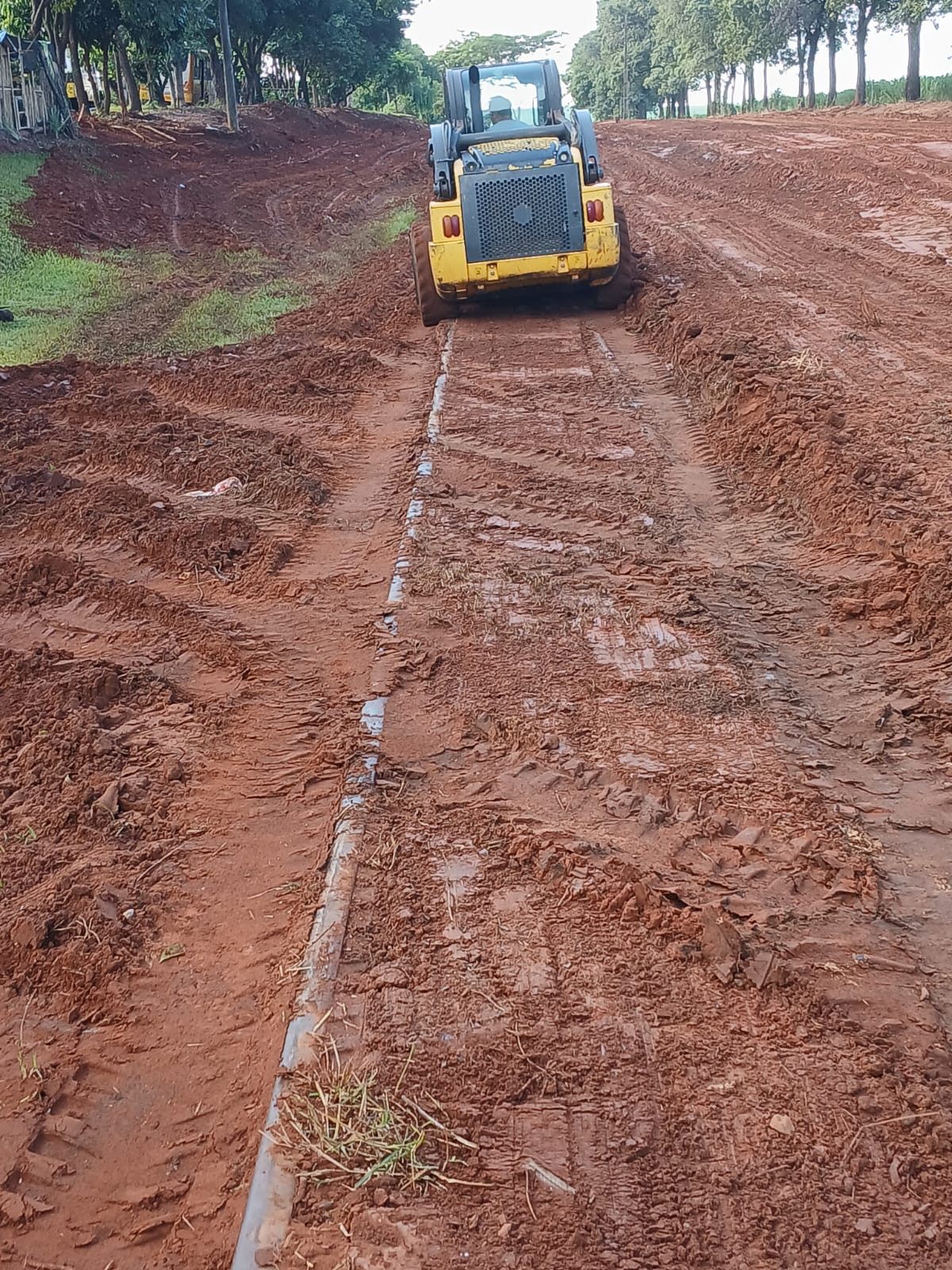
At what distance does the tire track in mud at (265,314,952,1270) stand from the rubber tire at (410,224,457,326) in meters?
7.56

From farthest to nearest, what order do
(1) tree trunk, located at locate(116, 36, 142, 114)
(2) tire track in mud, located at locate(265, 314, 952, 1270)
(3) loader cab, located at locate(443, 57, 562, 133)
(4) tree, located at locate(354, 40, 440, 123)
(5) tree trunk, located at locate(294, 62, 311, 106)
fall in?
(4) tree, located at locate(354, 40, 440, 123) < (5) tree trunk, located at locate(294, 62, 311, 106) < (1) tree trunk, located at locate(116, 36, 142, 114) < (3) loader cab, located at locate(443, 57, 562, 133) < (2) tire track in mud, located at locate(265, 314, 952, 1270)

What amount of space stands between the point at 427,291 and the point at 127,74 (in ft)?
89.5

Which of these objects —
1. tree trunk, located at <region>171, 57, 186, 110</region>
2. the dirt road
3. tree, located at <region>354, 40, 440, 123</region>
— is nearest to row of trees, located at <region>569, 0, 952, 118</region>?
tree, located at <region>354, 40, 440, 123</region>

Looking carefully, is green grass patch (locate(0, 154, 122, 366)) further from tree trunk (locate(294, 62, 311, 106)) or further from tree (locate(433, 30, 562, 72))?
tree (locate(433, 30, 562, 72))

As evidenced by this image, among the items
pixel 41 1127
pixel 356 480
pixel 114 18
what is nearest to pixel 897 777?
pixel 41 1127

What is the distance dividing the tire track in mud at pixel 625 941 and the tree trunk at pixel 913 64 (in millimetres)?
39839

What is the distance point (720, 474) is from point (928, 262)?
766 centimetres

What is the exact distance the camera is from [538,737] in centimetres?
429

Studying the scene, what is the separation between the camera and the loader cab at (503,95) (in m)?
13.2

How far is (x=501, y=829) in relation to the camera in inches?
148

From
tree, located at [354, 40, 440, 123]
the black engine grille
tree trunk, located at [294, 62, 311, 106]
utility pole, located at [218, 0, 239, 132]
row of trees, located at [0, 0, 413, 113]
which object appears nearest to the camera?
the black engine grille

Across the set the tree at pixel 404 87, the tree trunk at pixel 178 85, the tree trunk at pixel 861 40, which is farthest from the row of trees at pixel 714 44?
the tree trunk at pixel 178 85

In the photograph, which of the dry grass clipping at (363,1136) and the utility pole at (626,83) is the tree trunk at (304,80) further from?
the dry grass clipping at (363,1136)

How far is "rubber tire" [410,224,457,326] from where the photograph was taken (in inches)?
494
